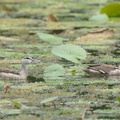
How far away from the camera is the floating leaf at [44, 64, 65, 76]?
8.86 m

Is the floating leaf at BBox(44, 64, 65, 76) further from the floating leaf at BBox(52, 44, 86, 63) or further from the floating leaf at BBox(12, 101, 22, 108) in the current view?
the floating leaf at BBox(12, 101, 22, 108)

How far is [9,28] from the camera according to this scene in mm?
14172

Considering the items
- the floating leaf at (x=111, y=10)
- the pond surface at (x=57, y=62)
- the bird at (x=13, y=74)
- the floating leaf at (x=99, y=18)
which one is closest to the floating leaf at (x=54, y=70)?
the pond surface at (x=57, y=62)

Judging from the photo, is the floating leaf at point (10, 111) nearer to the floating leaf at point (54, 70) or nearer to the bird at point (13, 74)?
the bird at point (13, 74)

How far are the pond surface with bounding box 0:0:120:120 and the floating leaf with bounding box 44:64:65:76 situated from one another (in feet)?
0.36

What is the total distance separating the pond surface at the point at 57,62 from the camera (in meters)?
6.69

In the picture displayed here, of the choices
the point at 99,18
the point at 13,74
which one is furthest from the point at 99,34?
the point at 13,74

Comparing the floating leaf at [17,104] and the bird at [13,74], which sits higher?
the floating leaf at [17,104]

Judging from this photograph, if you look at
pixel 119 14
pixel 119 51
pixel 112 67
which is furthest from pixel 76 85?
pixel 119 14

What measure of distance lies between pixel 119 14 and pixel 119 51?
506cm

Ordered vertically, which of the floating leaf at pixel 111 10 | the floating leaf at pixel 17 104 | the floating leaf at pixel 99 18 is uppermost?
the floating leaf at pixel 17 104

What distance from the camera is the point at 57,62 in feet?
32.9

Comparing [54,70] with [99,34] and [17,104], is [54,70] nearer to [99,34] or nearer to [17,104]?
[17,104]

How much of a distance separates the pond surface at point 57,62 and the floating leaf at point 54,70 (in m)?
0.11
